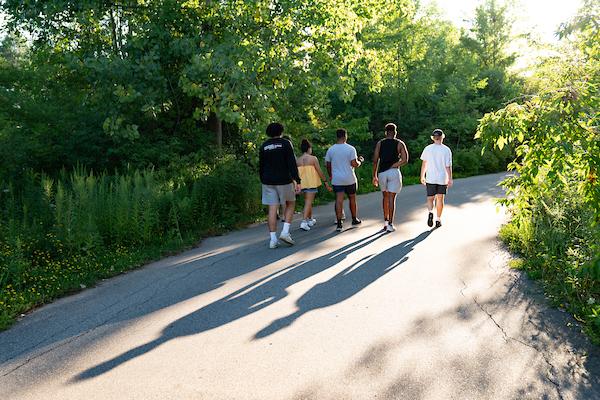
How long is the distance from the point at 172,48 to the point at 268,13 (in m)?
2.85

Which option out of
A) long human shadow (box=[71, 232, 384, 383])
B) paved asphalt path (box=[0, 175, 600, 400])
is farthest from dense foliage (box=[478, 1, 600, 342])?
long human shadow (box=[71, 232, 384, 383])

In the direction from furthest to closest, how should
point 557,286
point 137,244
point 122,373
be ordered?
1. point 137,244
2. point 557,286
3. point 122,373

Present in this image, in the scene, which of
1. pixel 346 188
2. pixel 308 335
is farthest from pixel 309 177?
pixel 308 335

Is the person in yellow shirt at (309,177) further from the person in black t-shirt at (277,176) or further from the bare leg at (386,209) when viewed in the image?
the person in black t-shirt at (277,176)

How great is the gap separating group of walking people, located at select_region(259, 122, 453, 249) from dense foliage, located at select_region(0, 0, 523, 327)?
6.16 ft

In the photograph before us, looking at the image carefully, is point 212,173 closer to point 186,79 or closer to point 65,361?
point 186,79

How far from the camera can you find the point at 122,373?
4230mm

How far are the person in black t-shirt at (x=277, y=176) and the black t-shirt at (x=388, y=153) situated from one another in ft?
6.98

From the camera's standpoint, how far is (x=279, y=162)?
9141mm

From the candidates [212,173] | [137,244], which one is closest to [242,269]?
[137,244]

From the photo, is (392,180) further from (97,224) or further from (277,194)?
(97,224)

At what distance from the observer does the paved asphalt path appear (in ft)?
13.0

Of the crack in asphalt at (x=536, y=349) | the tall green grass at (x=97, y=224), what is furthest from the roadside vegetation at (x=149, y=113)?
the crack in asphalt at (x=536, y=349)

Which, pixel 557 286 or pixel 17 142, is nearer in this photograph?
pixel 557 286
